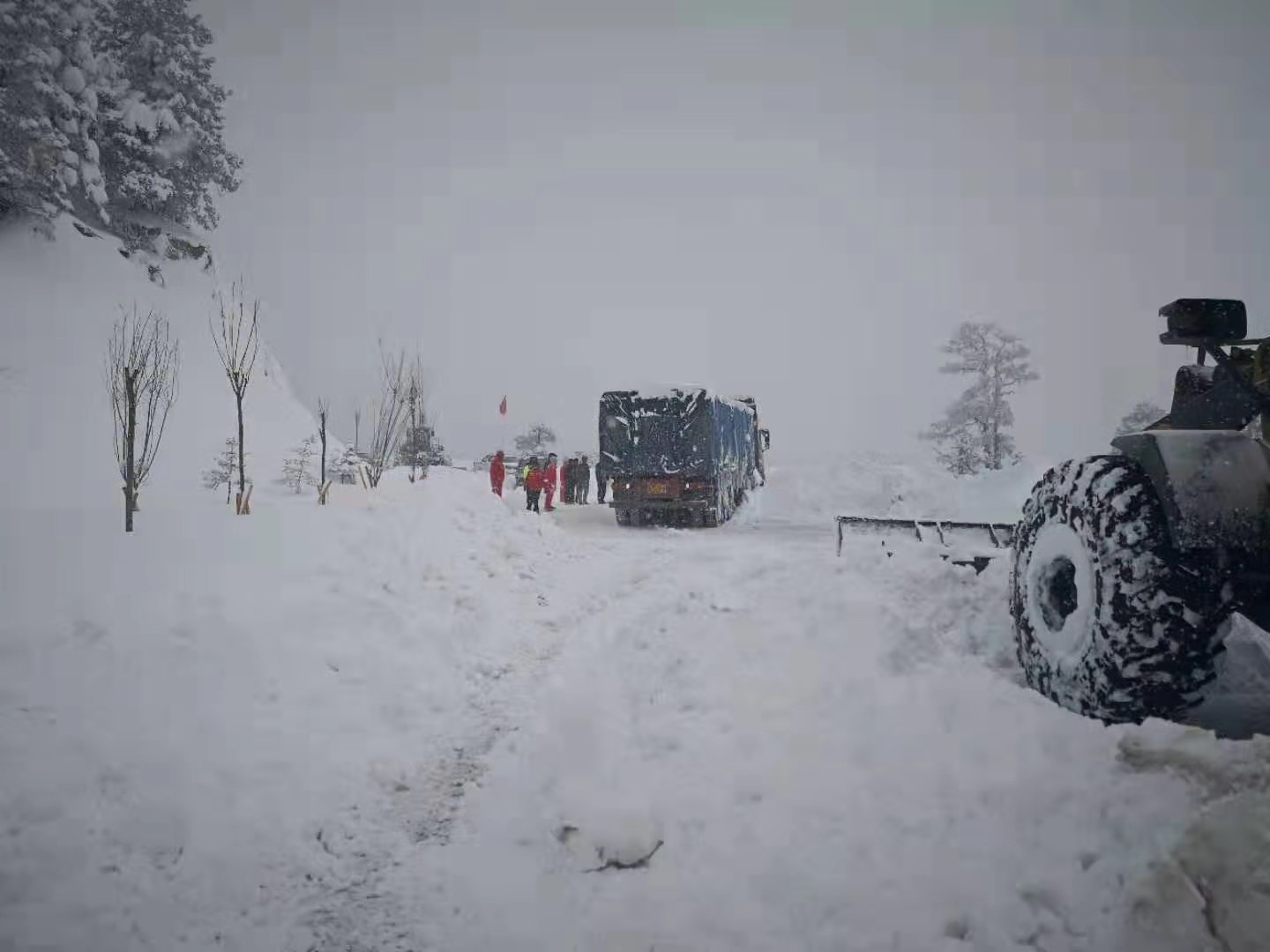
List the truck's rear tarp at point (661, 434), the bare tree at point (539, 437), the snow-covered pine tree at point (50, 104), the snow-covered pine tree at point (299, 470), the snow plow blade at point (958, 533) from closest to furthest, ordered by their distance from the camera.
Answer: the snow plow blade at point (958, 533)
the truck's rear tarp at point (661, 434)
the snow-covered pine tree at point (299, 470)
the snow-covered pine tree at point (50, 104)
the bare tree at point (539, 437)

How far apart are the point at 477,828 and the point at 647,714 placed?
1392 mm

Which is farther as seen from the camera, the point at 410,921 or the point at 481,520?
the point at 481,520

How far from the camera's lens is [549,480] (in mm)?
22109

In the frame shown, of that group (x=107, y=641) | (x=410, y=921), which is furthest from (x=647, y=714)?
(x=107, y=641)

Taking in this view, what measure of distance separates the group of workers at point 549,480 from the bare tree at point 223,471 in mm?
7415

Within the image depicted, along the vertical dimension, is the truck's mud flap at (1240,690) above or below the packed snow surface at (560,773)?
above

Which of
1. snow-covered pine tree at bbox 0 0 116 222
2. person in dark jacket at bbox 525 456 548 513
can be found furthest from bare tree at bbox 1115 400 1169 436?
snow-covered pine tree at bbox 0 0 116 222

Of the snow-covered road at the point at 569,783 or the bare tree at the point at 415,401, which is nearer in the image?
the snow-covered road at the point at 569,783

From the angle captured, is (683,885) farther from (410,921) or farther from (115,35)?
(115,35)

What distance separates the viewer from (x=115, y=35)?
2362 centimetres

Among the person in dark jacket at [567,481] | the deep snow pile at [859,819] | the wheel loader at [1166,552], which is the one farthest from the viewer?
the person in dark jacket at [567,481]

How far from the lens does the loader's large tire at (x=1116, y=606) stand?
9.04ft

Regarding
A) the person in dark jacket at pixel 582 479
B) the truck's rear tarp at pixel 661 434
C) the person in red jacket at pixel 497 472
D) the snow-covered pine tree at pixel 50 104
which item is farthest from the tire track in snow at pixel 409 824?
the snow-covered pine tree at pixel 50 104

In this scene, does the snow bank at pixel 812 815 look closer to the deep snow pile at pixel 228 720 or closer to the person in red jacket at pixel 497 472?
the deep snow pile at pixel 228 720
